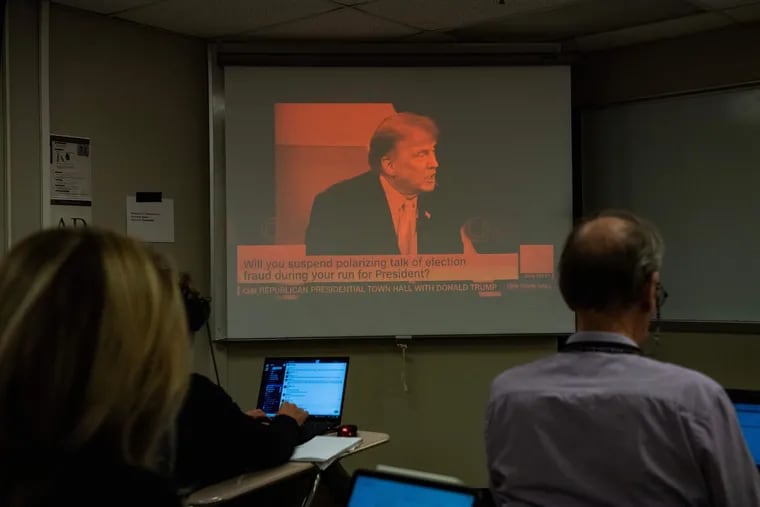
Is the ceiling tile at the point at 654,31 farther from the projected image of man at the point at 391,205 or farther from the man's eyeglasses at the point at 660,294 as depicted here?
the man's eyeglasses at the point at 660,294

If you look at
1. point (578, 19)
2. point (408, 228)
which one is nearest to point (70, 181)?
point (408, 228)

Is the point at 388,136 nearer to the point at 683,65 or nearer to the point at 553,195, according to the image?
the point at 553,195

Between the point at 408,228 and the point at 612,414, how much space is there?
2.98 metres

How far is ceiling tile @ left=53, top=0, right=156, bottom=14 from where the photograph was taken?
375 centimetres

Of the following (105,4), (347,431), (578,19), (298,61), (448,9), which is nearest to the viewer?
(347,431)

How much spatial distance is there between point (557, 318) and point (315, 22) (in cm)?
192

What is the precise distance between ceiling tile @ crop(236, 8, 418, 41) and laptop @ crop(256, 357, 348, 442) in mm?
1693

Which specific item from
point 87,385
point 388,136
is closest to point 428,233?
point 388,136

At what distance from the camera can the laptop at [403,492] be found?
53.6 inches

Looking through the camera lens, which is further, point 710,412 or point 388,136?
point 388,136

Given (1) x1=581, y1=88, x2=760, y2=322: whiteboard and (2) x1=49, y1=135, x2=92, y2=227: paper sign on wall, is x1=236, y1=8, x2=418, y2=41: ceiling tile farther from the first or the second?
(1) x1=581, y1=88, x2=760, y2=322: whiteboard

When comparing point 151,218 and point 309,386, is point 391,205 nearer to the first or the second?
point 151,218

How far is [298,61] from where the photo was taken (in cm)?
427

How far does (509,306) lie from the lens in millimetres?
4316
